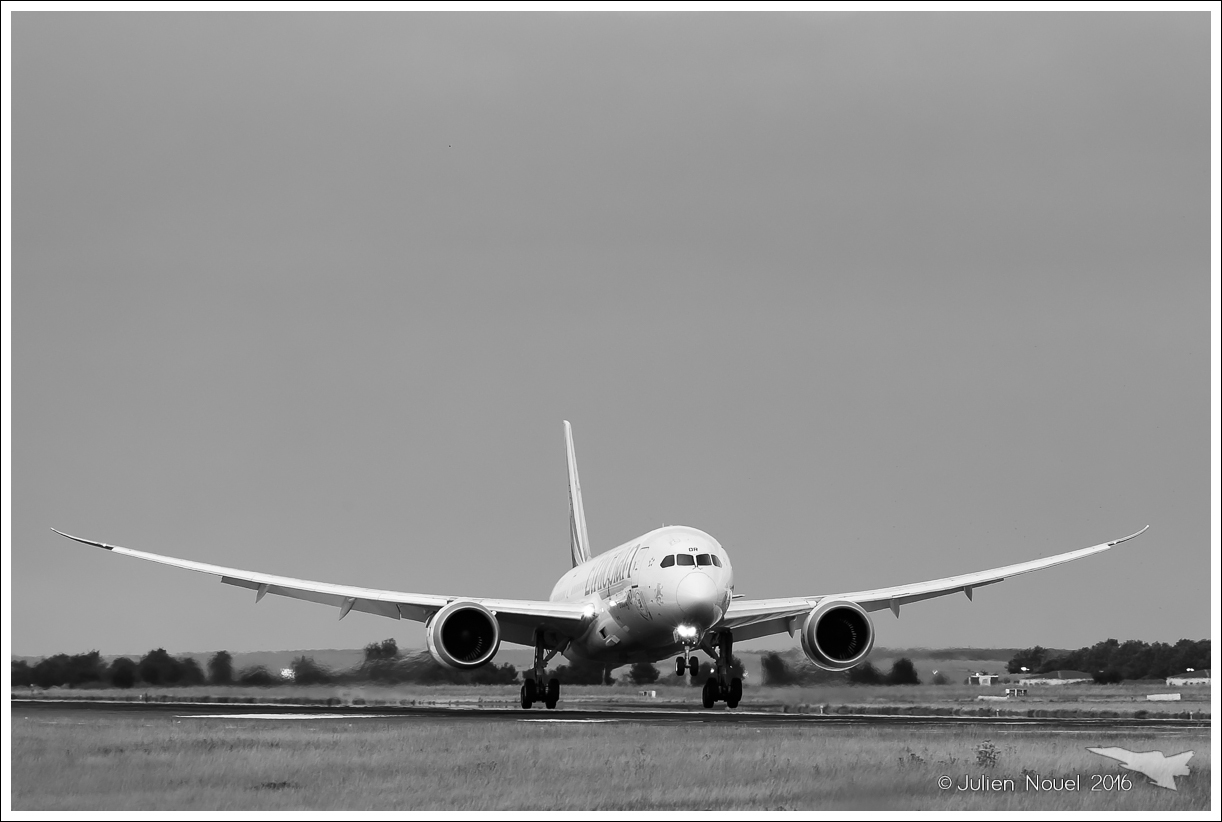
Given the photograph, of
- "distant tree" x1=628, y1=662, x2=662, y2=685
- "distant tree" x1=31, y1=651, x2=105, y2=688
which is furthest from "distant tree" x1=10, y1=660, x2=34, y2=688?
"distant tree" x1=628, y1=662, x2=662, y2=685

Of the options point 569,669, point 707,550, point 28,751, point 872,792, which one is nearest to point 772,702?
point 707,550

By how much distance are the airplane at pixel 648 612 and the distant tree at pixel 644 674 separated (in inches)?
88.8

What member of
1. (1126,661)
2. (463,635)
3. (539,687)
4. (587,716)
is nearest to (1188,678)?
(1126,661)

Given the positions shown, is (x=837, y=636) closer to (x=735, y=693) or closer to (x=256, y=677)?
(x=735, y=693)

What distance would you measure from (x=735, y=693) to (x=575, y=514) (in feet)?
80.1

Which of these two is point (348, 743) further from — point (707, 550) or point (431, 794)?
point (707, 550)

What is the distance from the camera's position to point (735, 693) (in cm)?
4378

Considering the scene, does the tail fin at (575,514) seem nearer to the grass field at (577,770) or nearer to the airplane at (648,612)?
the airplane at (648,612)

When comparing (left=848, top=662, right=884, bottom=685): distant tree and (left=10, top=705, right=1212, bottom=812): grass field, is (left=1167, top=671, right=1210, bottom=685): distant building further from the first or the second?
(left=10, top=705, right=1212, bottom=812): grass field

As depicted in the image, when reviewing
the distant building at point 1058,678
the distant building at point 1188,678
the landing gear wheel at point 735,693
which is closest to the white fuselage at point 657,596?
the landing gear wheel at point 735,693

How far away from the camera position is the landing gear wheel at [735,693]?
43.7m

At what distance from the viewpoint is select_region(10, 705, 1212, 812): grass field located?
1094 inches

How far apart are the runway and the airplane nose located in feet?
8.44

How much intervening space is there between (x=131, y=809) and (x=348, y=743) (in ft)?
22.6
